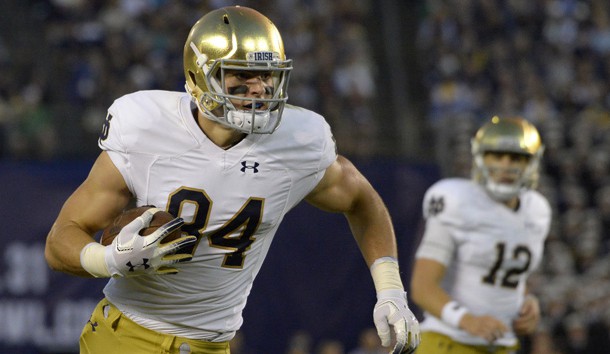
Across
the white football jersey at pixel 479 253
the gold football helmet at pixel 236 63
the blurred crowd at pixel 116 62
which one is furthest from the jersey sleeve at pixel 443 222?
the blurred crowd at pixel 116 62

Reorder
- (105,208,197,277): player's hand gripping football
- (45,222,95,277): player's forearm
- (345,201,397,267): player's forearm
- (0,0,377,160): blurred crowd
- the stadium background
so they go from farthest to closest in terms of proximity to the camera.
Result: (0,0,377,160): blurred crowd
the stadium background
(345,201,397,267): player's forearm
(45,222,95,277): player's forearm
(105,208,197,277): player's hand gripping football

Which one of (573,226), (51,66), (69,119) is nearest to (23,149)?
(69,119)

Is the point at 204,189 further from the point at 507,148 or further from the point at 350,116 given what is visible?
the point at 350,116

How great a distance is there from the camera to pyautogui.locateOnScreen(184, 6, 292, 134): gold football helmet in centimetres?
346

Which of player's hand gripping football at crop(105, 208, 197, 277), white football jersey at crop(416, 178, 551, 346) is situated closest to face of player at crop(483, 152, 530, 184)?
white football jersey at crop(416, 178, 551, 346)

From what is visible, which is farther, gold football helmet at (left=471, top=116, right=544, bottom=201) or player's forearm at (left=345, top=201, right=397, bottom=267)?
gold football helmet at (left=471, top=116, right=544, bottom=201)

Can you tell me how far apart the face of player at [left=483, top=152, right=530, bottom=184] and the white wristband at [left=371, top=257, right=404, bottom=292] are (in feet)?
5.21

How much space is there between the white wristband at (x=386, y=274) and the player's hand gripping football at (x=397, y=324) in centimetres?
8

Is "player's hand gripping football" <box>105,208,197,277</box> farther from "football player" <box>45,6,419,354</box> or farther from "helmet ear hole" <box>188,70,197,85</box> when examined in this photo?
"helmet ear hole" <box>188,70,197,85</box>

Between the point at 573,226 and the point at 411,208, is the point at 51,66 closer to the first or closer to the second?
the point at 411,208

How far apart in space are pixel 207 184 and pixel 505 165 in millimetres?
2211

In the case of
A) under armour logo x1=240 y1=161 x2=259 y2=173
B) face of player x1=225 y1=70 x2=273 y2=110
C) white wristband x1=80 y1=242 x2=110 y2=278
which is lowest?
white wristband x1=80 y1=242 x2=110 y2=278

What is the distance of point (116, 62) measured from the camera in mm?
9672

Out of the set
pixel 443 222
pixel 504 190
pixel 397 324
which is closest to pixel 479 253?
pixel 443 222
